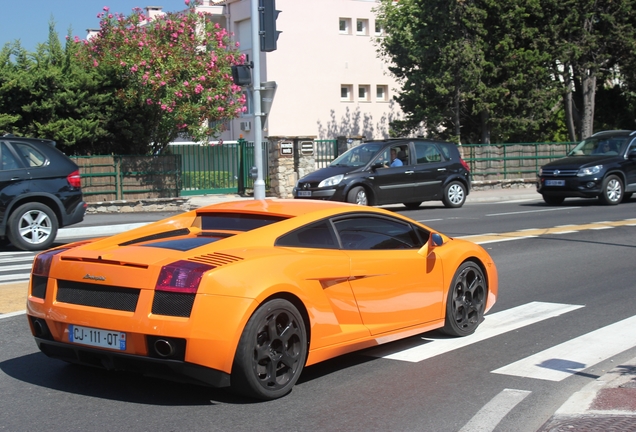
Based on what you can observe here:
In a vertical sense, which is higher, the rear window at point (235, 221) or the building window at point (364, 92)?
the building window at point (364, 92)

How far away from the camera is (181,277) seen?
16.5 ft

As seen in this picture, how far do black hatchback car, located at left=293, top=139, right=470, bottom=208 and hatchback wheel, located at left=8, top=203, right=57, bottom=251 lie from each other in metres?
7.73

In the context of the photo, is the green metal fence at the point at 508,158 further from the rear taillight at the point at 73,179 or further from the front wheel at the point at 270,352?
the front wheel at the point at 270,352

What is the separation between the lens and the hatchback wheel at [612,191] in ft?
69.6

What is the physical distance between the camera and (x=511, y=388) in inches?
223

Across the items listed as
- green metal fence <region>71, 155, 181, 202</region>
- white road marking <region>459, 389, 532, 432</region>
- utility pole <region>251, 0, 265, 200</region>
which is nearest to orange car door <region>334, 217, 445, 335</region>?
white road marking <region>459, 389, 532, 432</region>

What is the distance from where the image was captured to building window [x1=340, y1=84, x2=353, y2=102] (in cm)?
4972

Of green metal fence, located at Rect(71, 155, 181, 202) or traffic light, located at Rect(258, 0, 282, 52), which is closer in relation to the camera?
traffic light, located at Rect(258, 0, 282, 52)

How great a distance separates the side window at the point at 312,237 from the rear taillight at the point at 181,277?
0.82m

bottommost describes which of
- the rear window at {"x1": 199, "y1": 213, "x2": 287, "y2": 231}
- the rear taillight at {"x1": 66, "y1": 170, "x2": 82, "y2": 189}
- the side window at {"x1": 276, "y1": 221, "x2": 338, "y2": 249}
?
the side window at {"x1": 276, "y1": 221, "x2": 338, "y2": 249}

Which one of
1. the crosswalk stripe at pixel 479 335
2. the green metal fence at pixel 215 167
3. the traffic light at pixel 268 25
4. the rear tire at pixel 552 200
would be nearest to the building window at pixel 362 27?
the green metal fence at pixel 215 167

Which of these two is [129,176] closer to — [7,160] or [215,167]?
[215,167]

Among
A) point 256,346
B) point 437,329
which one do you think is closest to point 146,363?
point 256,346

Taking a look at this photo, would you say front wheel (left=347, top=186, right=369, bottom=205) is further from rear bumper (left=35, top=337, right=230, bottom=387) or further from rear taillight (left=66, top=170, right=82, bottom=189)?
rear bumper (left=35, top=337, right=230, bottom=387)
